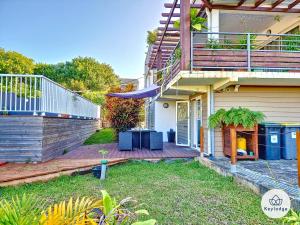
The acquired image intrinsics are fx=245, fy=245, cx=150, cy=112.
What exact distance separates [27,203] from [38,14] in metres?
17.4

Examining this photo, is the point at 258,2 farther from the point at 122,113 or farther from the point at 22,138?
the point at 22,138

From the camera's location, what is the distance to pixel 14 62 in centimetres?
2867

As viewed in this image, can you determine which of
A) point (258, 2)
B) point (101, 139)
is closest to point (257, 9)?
point (258, 2)

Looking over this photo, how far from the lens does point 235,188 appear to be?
4.81 metres

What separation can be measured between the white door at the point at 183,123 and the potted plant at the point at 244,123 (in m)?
3.99

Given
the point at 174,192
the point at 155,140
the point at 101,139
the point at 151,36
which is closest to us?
the point at 174,192

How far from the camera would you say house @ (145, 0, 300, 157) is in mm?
6738

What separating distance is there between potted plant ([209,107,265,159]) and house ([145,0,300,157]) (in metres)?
0.67

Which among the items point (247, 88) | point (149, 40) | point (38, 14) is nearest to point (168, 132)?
point (149, 40)

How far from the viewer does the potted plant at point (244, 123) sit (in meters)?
6.63

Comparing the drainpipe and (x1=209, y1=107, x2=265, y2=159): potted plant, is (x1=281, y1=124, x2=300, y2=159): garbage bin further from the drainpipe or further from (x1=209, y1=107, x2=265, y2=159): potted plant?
the drainpipe

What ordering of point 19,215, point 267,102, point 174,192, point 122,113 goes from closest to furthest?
point 19,215 < point 174,192 < point 267,102 < point 122,113

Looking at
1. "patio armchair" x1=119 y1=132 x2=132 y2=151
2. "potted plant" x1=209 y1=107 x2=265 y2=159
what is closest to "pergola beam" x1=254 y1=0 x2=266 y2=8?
"potted plant" x1=209 y1=107 x2=265 y2=159

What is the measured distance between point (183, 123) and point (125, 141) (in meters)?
3.75
